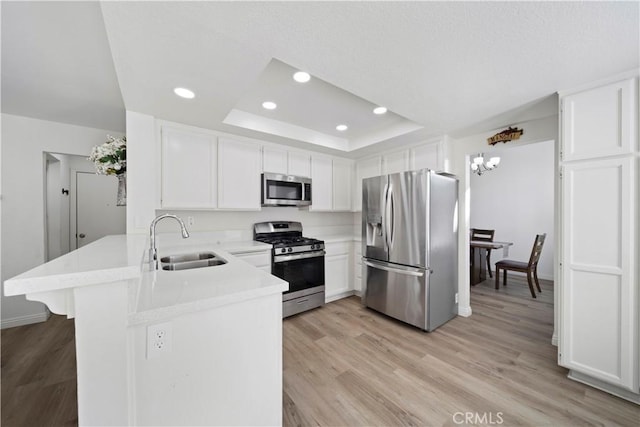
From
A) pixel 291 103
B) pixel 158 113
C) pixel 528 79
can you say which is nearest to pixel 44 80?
pixel 158 113

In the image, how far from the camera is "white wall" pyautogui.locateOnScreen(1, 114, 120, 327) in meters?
2.77

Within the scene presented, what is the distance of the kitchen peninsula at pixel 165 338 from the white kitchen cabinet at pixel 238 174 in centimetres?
170

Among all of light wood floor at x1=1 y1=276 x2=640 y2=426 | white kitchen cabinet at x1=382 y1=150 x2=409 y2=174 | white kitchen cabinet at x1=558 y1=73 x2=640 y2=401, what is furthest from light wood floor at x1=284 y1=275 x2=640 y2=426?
white kitchen cabinet at x1=382 y1=150 x2=409 y2=174

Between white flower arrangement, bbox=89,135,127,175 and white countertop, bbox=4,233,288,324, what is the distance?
1.28m

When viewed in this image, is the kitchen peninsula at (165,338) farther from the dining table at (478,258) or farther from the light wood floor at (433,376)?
the dining table at (478,258)

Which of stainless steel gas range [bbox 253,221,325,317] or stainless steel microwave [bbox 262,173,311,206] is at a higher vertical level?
stainless steel microwave [bbox 262,173,311,206]

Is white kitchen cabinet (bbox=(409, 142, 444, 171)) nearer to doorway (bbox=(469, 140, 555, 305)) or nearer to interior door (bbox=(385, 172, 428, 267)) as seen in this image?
interior door (bbox=(385, 172, 428, 267))

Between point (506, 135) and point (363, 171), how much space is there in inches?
77.9

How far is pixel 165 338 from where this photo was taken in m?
0.96

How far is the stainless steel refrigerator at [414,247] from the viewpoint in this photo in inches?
106

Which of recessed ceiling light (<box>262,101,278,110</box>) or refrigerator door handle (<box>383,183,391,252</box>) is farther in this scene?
refrigerator door handle (<box>383,183,391,252</box>)

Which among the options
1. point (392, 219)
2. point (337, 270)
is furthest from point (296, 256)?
point (392, 219)

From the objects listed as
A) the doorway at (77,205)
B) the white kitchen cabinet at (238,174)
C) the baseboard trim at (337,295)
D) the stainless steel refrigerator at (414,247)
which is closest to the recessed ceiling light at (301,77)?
the white kitchen cabinet at (238,174)

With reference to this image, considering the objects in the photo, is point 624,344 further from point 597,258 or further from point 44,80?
point 44,80
